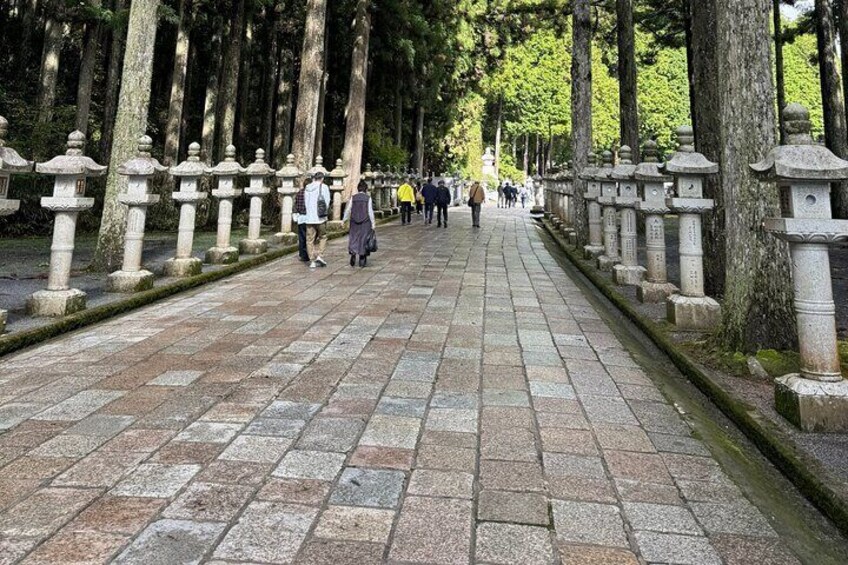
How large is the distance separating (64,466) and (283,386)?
160 cm

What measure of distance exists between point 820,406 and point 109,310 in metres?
6.96

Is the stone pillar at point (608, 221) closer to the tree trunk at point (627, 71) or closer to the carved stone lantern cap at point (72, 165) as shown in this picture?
the tree trunk at point (627, 71)

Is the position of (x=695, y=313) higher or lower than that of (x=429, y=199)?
lower

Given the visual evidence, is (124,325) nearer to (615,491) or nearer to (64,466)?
(64,466)

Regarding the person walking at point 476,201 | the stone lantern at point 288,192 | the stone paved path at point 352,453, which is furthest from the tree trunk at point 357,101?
the stone paved path at point 352,453

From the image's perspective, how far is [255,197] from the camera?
11.5 m

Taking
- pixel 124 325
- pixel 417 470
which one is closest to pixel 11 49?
pixel 124 325

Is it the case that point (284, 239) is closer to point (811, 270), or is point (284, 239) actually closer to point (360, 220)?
point (360, 220)

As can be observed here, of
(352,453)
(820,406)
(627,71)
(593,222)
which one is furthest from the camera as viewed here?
(627,71)

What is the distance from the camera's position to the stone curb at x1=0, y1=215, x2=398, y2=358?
18.1 feet

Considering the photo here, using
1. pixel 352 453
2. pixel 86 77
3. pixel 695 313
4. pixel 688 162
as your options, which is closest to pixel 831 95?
pixel 688 162

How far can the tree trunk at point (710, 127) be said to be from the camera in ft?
23.1

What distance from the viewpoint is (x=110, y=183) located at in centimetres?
880

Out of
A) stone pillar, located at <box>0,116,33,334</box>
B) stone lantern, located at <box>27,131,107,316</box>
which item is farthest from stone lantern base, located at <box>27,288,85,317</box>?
stone pillar, located at <box>0,116,33,334</box>
